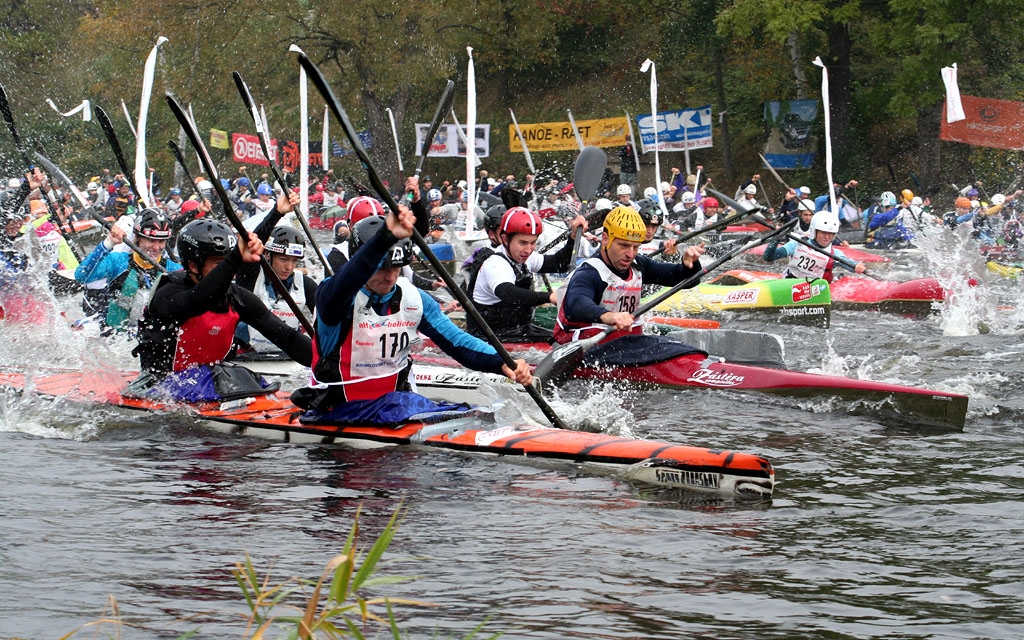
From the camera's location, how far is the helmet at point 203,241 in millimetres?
7453

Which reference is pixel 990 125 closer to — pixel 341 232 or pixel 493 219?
pixel 341 232

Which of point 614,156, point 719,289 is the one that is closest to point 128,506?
point 719,289

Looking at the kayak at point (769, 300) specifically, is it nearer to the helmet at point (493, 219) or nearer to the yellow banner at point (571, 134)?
the helmet at point (493, 219)

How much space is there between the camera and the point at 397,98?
40.3 m

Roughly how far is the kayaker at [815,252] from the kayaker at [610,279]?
4820 mm

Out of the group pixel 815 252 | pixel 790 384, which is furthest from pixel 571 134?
pixel 790 384

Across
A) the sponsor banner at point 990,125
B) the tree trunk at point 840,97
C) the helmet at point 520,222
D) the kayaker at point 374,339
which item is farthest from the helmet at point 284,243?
the tree trunk at point 840,97

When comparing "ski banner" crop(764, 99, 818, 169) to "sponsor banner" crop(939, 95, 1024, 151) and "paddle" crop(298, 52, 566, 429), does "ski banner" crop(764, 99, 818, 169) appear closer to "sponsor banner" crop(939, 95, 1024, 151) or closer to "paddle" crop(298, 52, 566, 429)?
"sponsor banner" crop(939, 95, 1024, 151)

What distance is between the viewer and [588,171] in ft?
45.2

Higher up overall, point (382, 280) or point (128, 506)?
point (382, 280)

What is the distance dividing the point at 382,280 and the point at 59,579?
2503mm

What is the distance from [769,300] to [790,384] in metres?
6.32

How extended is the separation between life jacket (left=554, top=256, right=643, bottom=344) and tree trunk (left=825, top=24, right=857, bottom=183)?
2268 cm

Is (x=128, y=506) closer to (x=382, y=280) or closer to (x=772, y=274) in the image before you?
(x=382, y=280)
